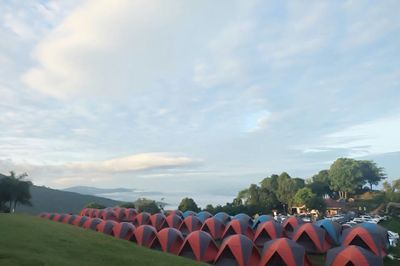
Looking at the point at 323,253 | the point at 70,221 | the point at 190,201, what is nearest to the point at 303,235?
the point at 323,253

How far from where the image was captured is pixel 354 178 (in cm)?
8900

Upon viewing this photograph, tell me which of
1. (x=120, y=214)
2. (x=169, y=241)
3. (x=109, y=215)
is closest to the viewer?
(x=169, y=241)

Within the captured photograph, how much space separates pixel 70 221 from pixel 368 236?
86.6ft

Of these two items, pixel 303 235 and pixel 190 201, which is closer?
pixel 303 235

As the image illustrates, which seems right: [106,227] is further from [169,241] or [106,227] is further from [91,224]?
[169,241]

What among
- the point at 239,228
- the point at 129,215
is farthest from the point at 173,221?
the point at 129,215

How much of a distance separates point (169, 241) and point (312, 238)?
10.3 metres

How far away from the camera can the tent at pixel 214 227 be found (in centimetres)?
3409

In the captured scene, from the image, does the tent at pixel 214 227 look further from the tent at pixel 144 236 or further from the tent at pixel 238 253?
the tent at pixel 238 253

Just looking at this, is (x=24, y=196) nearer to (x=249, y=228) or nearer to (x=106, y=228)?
(x=106, y=228)

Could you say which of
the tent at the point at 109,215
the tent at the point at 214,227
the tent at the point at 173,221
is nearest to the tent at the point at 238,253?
the tent at the point at 214,227

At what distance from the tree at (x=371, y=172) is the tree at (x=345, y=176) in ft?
34.9

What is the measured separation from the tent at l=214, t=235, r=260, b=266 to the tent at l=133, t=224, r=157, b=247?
7.09 metres

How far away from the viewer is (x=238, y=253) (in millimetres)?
22359
